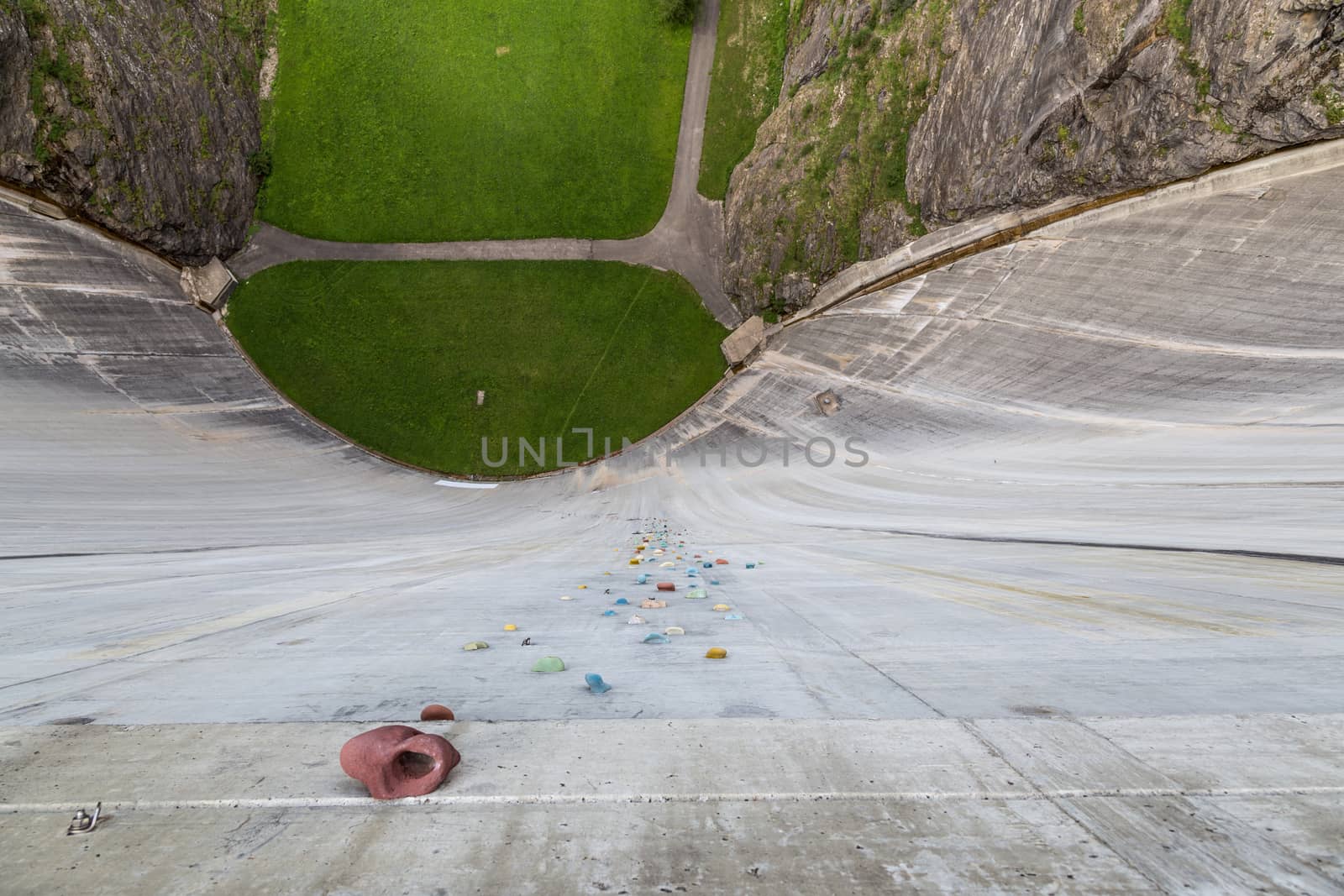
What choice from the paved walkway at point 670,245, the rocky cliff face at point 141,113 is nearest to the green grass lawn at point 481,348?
the paved walkway at point 670,245

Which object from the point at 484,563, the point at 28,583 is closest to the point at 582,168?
the point at 484,563

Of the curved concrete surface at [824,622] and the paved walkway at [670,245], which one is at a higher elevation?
the paved walkway at [670,245]

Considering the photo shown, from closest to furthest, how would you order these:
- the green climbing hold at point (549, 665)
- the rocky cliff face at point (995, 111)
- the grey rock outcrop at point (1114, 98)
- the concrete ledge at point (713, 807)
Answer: the concrete ledge at point (713, 807), the green climbing hold at point (549, 665), the grey rock outcrop at point (1114, 98), the rocky cliff face at point (995, 111)

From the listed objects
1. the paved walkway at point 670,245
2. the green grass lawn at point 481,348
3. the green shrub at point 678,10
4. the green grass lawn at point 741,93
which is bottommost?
the green grass lawn at point 481,348

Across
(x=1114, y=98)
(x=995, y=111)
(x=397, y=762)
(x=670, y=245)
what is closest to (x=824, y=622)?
(x=397, y=762)

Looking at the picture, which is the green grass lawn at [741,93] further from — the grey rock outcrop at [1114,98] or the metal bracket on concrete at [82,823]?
the metal bracket on concrete at [82,823]

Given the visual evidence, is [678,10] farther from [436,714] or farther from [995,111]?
[436,714]

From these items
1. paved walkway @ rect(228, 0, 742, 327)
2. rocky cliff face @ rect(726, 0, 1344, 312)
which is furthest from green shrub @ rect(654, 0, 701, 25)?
rocky cliff face @ rect(726, 0, 1344, 312)
